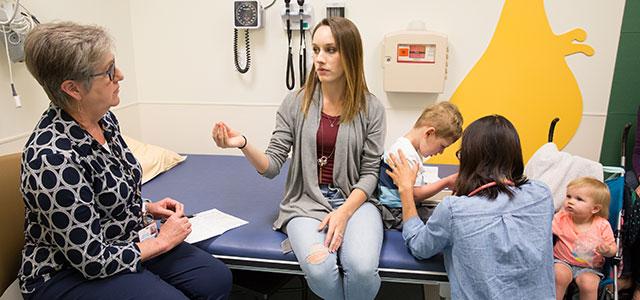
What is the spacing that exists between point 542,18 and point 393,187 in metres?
1.67

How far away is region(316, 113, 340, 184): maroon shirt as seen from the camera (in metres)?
1.88

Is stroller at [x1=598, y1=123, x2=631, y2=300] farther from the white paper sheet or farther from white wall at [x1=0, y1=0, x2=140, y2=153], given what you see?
white wall at [x1=0, y1=0, x2=140, y2=153]

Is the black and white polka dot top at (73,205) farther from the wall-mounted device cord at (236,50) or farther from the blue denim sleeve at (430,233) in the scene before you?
the wall-mounted device cord at (236,50)

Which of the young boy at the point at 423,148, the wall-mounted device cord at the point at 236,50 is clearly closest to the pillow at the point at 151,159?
the wall-mounted device cord at the point at 236,50

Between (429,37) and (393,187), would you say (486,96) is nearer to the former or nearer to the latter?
(429,37)

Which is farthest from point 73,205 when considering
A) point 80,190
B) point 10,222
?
point 10,222

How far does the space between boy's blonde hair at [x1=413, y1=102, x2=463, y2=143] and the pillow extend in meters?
1.49

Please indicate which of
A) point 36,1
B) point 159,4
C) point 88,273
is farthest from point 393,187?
point 159,4

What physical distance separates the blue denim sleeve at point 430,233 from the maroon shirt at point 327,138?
16.5 inches

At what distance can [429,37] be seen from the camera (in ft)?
9.05

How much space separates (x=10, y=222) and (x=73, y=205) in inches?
15.4

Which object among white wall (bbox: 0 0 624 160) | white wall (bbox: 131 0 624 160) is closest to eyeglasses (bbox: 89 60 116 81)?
white wall (bbox: 0 0 624 160)

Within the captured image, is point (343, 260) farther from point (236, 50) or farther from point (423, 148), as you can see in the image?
point (236, 50)

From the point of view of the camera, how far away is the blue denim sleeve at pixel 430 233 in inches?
58.0
